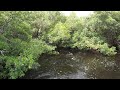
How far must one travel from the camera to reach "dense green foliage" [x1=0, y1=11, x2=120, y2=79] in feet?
22.7

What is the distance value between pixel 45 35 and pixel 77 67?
17.0 ft

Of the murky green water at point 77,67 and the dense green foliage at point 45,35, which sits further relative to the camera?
the murky green water at point 77,67

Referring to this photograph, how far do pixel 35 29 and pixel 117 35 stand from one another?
18.1 ft

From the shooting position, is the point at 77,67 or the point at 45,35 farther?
the point at 45,35

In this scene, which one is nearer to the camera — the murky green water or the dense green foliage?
the dense green foliage

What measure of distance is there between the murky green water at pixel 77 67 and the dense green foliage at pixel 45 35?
560mm

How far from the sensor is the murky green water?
9.12 metres

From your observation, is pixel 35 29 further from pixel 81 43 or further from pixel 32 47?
pixel 32 47

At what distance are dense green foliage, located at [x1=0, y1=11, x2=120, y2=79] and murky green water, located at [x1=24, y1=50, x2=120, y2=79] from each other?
560 millimetres

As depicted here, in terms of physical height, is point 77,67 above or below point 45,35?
below

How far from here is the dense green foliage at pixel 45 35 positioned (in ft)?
22.7

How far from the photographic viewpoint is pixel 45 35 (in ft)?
48.8
